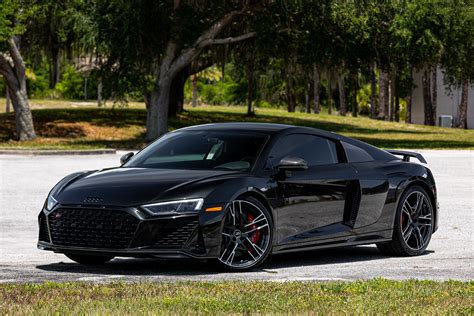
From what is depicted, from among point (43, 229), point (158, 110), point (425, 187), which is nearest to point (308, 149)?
point (425, 187)

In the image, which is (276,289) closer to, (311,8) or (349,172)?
(349,172)

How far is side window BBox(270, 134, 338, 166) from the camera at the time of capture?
11.1m

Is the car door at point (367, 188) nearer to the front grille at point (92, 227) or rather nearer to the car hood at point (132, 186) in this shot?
the car hood at point (132, 186)

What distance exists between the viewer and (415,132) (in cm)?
5812

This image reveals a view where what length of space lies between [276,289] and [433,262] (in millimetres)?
3298

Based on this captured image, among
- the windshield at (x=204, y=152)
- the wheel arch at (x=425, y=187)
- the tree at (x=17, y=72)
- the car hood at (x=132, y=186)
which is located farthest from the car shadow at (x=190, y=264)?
the tree at (x=17, y=72)

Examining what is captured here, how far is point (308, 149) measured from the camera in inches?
444

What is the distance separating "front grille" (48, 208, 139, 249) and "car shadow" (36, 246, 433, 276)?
0.36m

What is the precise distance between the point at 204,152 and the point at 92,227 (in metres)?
1.52

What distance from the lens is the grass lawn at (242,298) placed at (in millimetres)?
7242

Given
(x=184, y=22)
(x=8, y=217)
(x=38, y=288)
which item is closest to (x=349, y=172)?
(x=38, y=288)

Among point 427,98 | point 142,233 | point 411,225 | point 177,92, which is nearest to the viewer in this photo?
point 142,233

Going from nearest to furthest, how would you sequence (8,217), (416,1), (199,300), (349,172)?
(199,300), (349,172), (8,217), (416,1)

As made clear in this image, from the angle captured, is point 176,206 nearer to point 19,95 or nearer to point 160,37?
point 160,37
